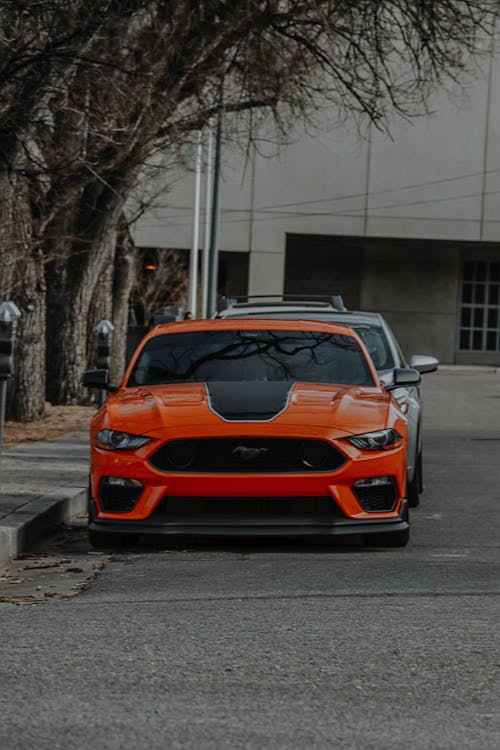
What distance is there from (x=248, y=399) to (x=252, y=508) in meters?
0.78

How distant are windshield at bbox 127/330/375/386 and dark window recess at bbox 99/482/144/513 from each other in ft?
4.30

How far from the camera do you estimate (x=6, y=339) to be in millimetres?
10250

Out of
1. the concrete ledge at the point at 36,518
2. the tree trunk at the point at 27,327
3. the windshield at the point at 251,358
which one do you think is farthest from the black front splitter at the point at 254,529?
the tree trunk at the point at 27,327

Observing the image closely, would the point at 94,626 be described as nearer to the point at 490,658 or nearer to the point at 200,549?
the point at 490,658

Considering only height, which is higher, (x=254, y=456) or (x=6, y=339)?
(x=6, y=339)

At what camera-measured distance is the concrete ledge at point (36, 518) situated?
27.8ft

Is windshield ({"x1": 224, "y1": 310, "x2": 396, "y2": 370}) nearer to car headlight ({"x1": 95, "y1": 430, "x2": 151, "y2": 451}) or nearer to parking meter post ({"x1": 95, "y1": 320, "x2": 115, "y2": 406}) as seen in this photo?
car headlight ({"x1": 95, "y1": 430, "x2": 151, "y2": 451})

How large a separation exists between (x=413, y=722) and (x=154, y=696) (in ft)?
3.07

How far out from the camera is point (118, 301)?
28.6m

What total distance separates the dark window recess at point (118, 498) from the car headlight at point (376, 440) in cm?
136

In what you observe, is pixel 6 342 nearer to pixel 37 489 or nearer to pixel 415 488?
pixel 37 489

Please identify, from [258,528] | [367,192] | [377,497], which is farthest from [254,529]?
[367,192]

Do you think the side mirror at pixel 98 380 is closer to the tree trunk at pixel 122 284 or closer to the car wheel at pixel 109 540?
the car wheel at pixel 109 540

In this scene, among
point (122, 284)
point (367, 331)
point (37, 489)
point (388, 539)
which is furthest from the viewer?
point (122, 284)
